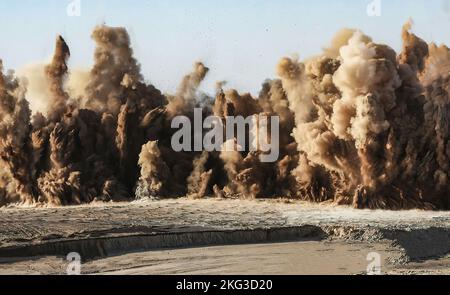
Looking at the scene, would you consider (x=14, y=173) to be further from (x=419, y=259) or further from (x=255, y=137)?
(x=419, y=259)

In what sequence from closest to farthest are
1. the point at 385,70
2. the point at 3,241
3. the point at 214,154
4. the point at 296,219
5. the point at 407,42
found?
the point at 3,241 < the point at 296,219 < the point at 385,70 < the point at 407,42 < the point at 214,154

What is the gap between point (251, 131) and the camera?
23.8 m

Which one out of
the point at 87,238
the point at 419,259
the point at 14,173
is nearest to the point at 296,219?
the point at 419,259

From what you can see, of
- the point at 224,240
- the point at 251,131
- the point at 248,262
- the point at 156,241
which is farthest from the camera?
the point at 251,131

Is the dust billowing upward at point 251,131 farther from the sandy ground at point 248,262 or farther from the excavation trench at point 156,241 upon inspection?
the sandy ground at point 248,262

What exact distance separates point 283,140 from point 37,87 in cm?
777

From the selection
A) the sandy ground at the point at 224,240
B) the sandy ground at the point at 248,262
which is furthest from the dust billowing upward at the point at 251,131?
the sandy ground at the point at 248,262

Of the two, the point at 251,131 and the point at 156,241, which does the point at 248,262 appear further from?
the point at 251,131

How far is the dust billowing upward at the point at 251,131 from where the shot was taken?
68.6 ft

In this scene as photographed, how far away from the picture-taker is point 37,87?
26.0 meters

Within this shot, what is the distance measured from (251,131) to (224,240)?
288 inches

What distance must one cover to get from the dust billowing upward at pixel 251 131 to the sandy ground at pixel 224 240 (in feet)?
4.56

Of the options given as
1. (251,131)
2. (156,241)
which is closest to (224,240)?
(156,241)

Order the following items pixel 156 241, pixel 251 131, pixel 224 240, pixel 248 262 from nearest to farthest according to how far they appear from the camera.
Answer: pixel 248 262 < pixel 156 241 < pixel 224 240 < pixel 251 131
